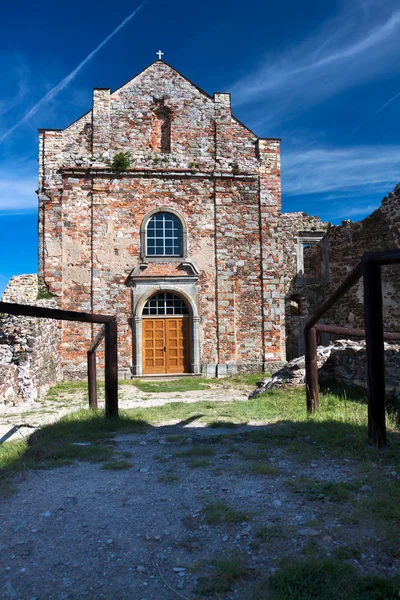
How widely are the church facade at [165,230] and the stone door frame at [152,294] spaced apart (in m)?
0.03

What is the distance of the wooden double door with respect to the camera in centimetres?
1401

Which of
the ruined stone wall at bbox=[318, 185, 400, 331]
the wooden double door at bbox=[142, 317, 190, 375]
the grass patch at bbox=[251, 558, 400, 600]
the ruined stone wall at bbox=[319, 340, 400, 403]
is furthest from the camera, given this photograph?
the ruined stone wall at bbox=[318, 185, 400, 331]

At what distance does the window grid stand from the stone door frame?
10.1 inches

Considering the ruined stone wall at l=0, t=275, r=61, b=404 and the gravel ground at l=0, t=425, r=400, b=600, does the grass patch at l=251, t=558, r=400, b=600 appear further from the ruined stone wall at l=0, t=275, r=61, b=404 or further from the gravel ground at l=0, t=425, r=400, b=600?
the ruined stone wall at l=0, t=275, r=61, b=404

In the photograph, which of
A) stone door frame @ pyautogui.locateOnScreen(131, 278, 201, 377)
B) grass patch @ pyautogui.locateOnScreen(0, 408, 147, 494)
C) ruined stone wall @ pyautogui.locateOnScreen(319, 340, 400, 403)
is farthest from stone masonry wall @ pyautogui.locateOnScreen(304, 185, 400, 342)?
grass patch @ pyautogui.locateOnScreen(0, 408, 147, 494)

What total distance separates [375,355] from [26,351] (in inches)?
336

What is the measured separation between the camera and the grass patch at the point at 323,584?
183cm

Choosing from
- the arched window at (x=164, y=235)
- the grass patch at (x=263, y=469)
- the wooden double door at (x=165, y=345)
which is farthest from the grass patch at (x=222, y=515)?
the arched window at (x=164, y=235)

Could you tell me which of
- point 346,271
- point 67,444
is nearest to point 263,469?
point 67,444

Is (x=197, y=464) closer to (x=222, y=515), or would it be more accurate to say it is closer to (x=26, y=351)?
(x=222, y=515)

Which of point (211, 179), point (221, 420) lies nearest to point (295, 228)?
point (211, 179)

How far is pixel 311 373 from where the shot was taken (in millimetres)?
5488

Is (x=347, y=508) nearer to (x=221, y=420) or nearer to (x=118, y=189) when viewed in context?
(x=221, y=420)

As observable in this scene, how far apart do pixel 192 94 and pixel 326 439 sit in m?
13.7
